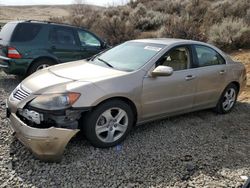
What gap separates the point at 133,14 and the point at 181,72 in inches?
665

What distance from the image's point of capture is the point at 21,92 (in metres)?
4.28

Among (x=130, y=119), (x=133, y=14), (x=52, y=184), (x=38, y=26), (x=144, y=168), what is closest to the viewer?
(x=52, y=184)

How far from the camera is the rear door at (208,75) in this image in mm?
5477

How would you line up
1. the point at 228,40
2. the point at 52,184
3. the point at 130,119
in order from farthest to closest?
the point at 228,40 < the point at 130,119 < the point at 52,184

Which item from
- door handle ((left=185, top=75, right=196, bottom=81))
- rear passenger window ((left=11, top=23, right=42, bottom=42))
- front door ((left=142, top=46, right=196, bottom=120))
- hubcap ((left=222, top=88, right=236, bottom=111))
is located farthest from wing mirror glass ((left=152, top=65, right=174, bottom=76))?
rear passenger window ((left=11, top=23, right=42, bottom=42))

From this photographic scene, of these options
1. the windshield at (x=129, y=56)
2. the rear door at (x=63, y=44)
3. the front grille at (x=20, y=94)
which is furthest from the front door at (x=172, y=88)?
the rear door at (x=63, y=44)

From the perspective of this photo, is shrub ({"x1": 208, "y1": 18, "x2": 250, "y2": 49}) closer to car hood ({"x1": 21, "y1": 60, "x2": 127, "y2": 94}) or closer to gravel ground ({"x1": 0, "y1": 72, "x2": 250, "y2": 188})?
gravel ground ({"x1": 0, "y1": 72, "x2": 250, "y2": 188})

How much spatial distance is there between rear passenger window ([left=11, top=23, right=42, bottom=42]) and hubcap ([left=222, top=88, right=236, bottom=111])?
192 inches

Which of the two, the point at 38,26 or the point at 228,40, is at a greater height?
the point at 38,26

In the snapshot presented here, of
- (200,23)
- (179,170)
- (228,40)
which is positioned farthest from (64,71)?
(200,23)

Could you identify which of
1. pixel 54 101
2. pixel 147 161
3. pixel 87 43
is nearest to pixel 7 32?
pixel 87 43

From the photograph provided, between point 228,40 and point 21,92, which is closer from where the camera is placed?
point 21,92

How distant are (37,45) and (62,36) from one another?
2.86ft

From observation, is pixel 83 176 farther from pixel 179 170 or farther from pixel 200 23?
pixel 200 23
